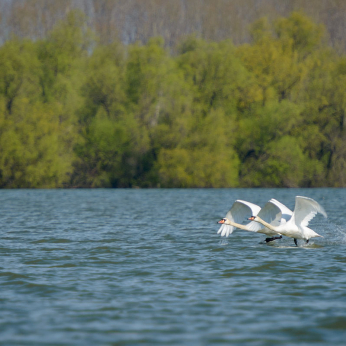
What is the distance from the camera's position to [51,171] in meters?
65.2

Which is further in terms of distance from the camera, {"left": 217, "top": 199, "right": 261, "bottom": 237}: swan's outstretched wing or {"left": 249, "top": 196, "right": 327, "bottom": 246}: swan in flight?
{"left": 217, "top": 199, "right": 261, "bottom": 237}: swan's outstretched wing

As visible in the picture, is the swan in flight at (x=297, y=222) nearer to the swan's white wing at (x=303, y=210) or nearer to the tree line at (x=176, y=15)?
the swan's white wing at (x=303, y=210)

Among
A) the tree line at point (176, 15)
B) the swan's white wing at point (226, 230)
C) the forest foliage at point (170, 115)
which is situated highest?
the tree line at point (176, 15)

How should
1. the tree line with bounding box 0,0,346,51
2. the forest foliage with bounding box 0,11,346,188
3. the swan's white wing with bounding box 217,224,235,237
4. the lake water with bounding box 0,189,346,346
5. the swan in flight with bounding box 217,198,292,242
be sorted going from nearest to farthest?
the lake water with bounding box 0,189,346,346 → the swan in flight with bounding box 217,198,292,242 → the swan's white wing with bounding box 217,224,235,237 → the forest foliage with bounding box 0,11,346,188 → the tree line with bounding box 0,0,346,51

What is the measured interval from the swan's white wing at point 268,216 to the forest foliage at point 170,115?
44.6 metres

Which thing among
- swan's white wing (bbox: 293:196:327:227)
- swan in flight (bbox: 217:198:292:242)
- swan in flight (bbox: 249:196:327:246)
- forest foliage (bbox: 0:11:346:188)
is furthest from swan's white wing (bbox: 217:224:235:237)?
forest foliage (bbox: 0:11:346:188)

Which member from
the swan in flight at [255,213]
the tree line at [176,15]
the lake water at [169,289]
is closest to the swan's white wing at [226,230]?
the swan in flight at [255,213]

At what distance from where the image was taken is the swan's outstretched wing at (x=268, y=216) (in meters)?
19.6

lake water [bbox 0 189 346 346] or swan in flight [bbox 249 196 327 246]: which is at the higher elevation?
swan in flight [bbox 249 196 327 246]

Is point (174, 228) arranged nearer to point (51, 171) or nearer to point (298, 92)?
point (51, 171)

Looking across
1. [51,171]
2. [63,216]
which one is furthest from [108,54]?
[63,216]

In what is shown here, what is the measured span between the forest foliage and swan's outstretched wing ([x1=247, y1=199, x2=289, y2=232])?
44639 millimetres

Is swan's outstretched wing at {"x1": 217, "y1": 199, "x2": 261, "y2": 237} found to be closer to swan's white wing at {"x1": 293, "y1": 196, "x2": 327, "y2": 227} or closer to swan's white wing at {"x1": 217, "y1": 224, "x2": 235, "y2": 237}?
swan's white wing at {"x1": 217, "y1": 224, "x2": 235, "y2": 237}

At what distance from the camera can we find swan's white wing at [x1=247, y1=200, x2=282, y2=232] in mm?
19609
